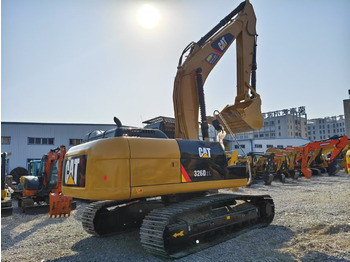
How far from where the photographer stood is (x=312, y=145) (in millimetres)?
17734

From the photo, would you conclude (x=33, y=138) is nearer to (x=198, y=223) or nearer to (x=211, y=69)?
(x=211, y=69)

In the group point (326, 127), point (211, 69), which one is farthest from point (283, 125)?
point (211, 69)

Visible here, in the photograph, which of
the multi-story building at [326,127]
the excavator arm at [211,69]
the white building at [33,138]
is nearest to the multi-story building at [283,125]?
the multi-story building at [326,127]

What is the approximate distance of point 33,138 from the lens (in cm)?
2686

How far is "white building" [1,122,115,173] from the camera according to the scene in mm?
26062

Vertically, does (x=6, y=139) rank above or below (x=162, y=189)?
above

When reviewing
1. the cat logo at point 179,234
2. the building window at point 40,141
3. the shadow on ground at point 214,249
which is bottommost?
the shadow on ground at point 214,249

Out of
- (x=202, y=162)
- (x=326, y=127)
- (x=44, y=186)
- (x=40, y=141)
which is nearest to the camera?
(x=202, y=162)

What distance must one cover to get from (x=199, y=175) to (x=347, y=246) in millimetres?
2427

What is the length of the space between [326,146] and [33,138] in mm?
23511

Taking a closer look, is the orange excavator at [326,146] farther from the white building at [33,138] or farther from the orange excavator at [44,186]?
the white building at [33,138]

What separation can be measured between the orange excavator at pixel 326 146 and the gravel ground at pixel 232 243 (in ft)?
34.5

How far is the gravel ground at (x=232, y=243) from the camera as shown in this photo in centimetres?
432

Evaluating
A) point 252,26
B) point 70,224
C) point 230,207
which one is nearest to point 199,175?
point 230,207
